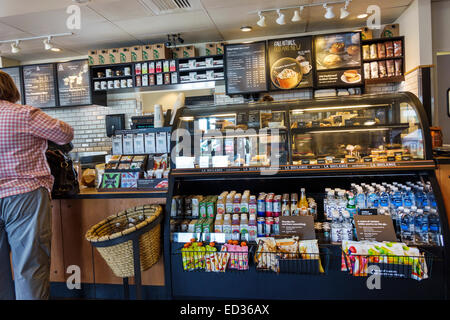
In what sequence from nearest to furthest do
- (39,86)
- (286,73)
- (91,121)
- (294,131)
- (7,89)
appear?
(7,89) < (294,131) < (286,73) < (39,86) < (91,121)

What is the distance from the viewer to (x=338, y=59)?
4.65 m

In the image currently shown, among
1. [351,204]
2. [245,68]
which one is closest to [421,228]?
[351,204]

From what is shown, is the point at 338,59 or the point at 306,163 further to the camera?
the point at 338,59

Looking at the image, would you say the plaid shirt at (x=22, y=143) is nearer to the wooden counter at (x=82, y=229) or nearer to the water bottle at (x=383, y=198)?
the wooden counter at (x=82, y=229)

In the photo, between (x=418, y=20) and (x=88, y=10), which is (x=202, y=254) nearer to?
(x=88, y=10)

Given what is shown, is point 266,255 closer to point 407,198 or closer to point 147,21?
point 407,198

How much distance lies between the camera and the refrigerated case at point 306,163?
81.7 inches

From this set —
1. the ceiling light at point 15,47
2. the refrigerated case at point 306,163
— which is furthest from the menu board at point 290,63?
the ceiling light at point 15,47

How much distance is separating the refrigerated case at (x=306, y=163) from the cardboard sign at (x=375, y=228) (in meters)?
0.18

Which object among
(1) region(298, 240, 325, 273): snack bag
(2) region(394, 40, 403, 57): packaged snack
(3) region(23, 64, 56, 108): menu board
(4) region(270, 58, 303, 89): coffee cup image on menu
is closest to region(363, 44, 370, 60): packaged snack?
(2) region(394, 40, 403, 57): packaged snack

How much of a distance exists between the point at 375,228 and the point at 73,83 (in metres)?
5.36

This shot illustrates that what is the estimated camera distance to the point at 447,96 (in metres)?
4.42

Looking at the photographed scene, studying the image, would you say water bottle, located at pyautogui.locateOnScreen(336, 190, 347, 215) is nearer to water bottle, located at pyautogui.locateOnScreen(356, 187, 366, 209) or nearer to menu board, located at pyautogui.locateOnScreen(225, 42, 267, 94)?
water bottle, located at pyautogui.locateOnScreen(356, 187, 366, 209)
